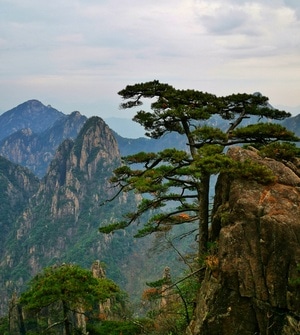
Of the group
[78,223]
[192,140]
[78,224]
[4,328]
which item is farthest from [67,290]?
[78,223]

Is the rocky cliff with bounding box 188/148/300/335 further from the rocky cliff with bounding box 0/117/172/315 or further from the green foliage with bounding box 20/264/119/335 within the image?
the rocky cliff with bounding box 0/117/172/315

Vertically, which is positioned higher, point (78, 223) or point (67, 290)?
point (67, 290)

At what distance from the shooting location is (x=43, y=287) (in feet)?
39.0

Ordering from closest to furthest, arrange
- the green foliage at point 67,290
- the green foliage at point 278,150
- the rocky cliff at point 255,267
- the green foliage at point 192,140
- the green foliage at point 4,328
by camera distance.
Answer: the rocky cliff at point 255,267 < the green foliage at point 192,140 < the green foliage at point 278,150 < the green foliage at point 67,290 < the green foliage at point 4,328

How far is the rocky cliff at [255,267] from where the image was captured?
30.6 feet

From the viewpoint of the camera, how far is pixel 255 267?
31.5 ft

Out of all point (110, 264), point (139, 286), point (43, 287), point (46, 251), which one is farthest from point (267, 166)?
point (46, 251)

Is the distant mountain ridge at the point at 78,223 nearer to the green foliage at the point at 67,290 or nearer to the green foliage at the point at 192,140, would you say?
the green foliage at the point at 67,290

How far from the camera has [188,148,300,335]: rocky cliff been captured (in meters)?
9.31

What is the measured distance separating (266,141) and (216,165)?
11.3ft

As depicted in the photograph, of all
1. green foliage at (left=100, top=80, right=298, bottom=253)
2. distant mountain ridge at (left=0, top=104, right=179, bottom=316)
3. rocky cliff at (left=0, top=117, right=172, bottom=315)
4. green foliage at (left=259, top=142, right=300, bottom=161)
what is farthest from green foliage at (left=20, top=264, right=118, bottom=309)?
distant mountain ridge at (left=0, top=104, right=179, bottom=316)

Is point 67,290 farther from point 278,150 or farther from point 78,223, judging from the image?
point 78,223

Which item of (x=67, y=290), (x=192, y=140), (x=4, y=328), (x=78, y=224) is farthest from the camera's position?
(x=78, y=224)

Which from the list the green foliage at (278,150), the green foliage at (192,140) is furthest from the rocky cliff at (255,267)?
the green foliage at (278,150)
